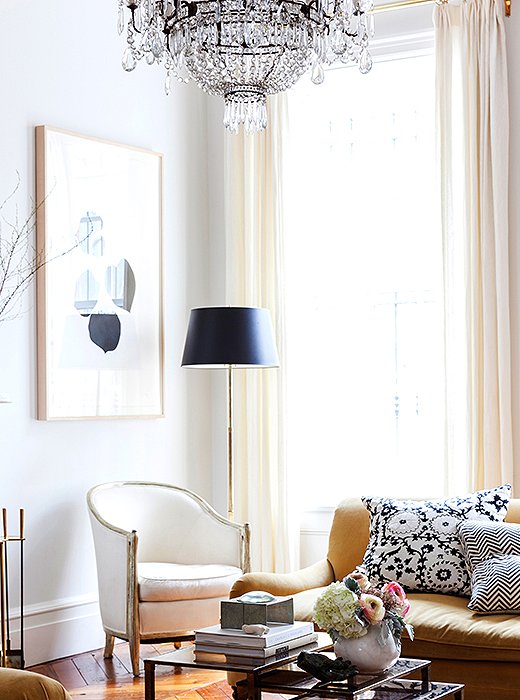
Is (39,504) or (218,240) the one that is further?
(218,240)

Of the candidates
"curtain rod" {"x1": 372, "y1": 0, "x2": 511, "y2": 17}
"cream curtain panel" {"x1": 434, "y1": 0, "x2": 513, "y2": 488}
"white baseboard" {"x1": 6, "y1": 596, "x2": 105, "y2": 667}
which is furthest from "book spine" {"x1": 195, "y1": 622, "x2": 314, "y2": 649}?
"curtain rod" {"x1": 372, "y1": 0, "x2": 511, "y2": 17}

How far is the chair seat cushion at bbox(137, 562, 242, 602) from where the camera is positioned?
4965mm

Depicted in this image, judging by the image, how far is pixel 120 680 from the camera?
16.2 feet

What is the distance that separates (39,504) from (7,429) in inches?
16.2

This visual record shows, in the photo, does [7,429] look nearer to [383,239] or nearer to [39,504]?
[39,504]

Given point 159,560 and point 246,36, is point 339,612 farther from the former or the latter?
point 159,560

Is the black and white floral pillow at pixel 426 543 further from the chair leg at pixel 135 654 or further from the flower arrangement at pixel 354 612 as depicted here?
the chair leg at pixel 135 654

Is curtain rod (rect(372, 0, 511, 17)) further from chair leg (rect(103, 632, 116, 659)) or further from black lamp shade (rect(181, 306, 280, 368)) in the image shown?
chair leg (rect(103, 632, 116, 659))

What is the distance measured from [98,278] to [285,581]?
6.81ft

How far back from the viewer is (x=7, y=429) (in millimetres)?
5180

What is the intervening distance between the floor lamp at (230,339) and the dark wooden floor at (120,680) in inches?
57.8

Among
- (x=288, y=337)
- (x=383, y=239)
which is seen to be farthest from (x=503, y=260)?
(x=288, y=337)

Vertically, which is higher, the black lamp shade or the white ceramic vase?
the black lamp shade

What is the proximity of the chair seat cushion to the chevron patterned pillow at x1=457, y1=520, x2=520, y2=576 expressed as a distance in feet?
4.33
